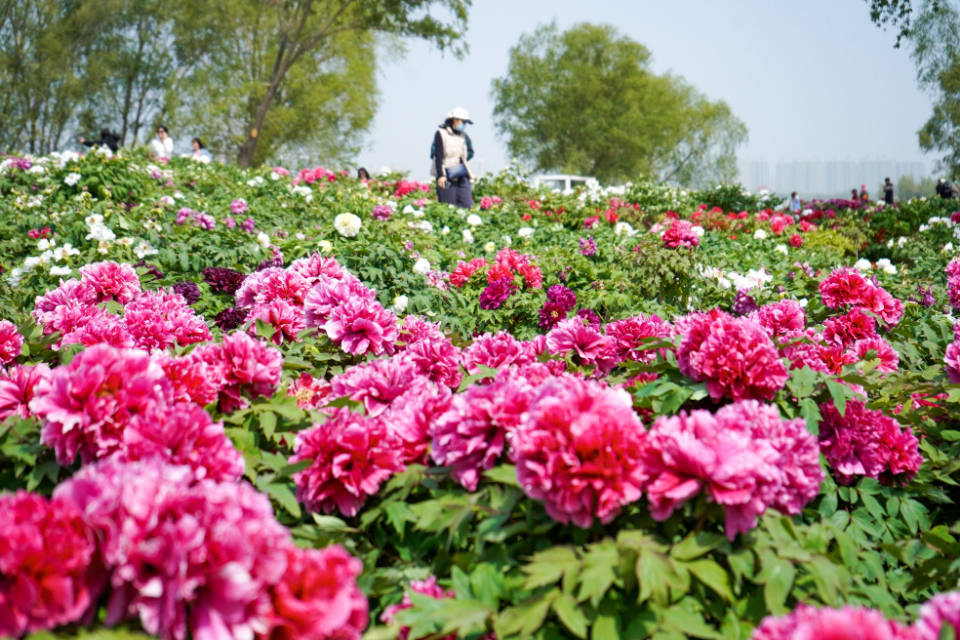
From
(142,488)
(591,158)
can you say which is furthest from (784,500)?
(591,158)

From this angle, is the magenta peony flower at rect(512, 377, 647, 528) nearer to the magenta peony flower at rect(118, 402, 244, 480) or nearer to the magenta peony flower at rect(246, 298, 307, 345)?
the magenta peony flower at rect(118, 402, 244, 480)

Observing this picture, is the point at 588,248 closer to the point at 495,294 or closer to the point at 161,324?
the point at 495,294

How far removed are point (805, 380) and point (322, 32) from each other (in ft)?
85.2

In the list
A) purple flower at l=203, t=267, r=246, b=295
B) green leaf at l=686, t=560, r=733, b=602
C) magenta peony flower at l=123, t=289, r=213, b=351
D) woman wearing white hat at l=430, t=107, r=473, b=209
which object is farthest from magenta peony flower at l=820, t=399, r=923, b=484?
woman wearing white hat at l=430, t=107, r=473, b=209

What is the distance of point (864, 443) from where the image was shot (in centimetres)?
215

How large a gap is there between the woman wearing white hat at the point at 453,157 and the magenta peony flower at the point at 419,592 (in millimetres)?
9221

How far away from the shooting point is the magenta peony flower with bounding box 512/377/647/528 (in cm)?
143

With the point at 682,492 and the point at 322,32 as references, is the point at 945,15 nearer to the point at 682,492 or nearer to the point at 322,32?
the point at 322,32

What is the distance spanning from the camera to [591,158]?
155 ft

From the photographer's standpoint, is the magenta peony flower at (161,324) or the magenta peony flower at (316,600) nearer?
the magenta peony flower at (316,600)

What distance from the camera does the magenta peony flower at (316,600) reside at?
3.73 ft

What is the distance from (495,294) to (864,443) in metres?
2.76

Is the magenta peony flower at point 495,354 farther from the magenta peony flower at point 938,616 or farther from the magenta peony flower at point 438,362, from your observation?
the magenta peony flower at point 938,616

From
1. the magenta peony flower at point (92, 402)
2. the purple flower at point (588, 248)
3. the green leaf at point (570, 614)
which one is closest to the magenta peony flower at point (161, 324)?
the magenta peony flower at point (92, 402)
